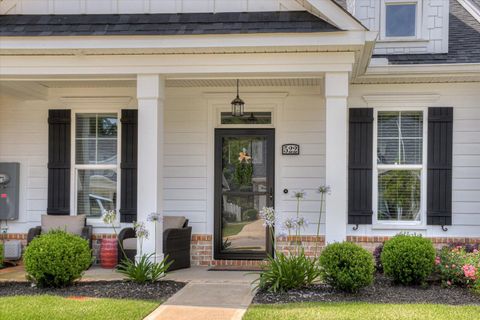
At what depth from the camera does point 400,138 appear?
7914mm

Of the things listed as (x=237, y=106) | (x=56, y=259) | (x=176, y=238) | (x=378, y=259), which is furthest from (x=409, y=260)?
(x=56, y=259)

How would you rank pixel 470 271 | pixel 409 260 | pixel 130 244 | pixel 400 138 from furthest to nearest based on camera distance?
pixel 400 138
pixel 130 244
pixel 409 260
pixel 470 271

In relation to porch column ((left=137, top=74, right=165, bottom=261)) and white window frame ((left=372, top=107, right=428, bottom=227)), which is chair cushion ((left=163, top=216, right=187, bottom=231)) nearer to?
porch column ((left=137, top=74, right=165, bottom=261))

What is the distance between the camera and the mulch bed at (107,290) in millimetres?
5723

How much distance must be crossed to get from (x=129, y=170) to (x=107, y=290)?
2.59 meters

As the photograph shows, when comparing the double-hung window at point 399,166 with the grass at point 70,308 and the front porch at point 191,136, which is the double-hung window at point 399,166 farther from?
the grass at point 70,308

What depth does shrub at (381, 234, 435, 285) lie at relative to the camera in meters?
5.88

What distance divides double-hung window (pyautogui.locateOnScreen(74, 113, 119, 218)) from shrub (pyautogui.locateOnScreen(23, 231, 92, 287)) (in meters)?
2.30

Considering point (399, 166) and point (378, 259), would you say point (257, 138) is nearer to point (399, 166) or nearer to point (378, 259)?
point (399, 166)

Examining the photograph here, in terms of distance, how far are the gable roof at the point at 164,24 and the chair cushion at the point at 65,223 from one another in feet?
10.1

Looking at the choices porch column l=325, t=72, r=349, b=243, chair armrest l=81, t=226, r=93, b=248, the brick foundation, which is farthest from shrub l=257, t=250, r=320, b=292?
chair armrest l=81, t=226, r=93, b=248

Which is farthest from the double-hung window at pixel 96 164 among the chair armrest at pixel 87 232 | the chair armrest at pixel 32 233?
the chair armrest at pixel 32 233

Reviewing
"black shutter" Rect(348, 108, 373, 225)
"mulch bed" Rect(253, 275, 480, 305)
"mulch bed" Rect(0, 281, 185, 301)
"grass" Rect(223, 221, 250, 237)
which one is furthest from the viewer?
"grass" Rect(223, 221, 250, 237)

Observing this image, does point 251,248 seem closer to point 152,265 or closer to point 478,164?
point 152,265
